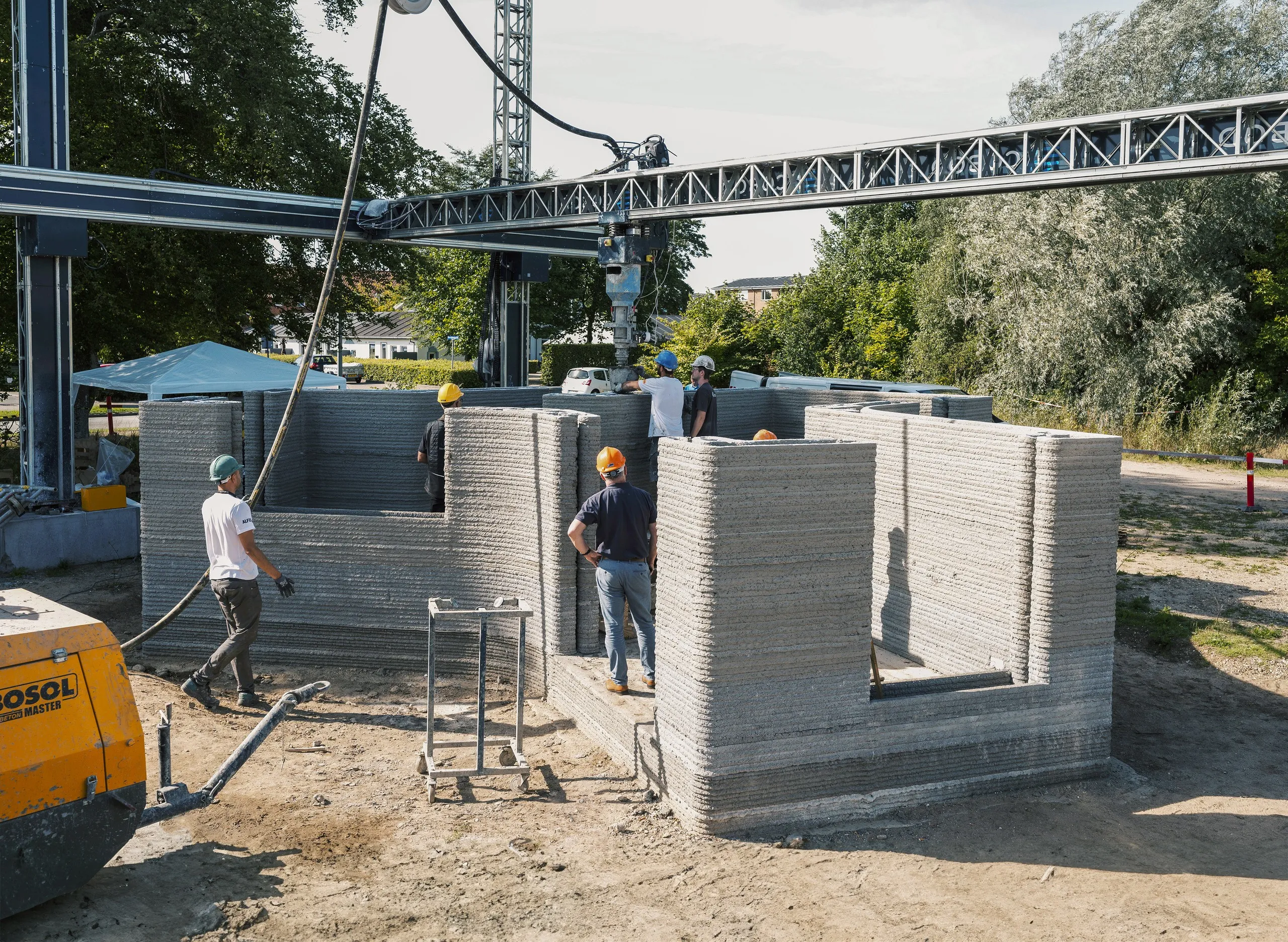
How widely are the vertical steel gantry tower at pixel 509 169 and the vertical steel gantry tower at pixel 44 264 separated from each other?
1087 cm

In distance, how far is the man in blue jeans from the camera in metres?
7.76

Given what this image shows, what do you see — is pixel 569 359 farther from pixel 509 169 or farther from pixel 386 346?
pixel 386 346

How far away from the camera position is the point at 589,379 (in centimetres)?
3425

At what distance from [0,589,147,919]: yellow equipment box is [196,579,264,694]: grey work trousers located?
9.09 ft

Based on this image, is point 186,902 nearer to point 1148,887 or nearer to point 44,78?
point 1148,887

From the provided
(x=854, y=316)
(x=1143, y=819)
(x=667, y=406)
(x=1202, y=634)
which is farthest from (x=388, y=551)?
(x=854, y=316)

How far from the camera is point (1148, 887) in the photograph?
5.91 meters

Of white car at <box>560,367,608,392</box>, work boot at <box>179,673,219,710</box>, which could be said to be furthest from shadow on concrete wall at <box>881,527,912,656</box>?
white car at <box>560,367,608,392</box>

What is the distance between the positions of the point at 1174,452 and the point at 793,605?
22.5 meters

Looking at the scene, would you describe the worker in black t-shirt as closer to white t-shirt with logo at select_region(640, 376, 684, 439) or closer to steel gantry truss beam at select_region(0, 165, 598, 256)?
white t-shirt with logo at select_region(640, 376, 684, 439)

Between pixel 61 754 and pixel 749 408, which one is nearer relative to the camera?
pixel 61 754

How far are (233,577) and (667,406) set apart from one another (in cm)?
438

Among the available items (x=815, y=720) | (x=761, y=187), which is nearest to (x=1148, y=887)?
(x=815, y=720)

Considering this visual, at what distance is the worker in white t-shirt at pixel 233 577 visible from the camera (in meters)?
8.41
